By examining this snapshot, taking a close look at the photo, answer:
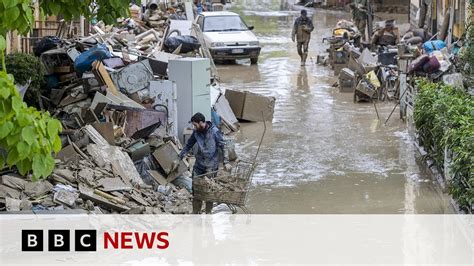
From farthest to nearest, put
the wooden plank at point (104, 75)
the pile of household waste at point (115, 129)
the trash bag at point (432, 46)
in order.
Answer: the trash bag at point (432, 46), the wooden plank at point (104, 75), the pile of household waste at point (115, 129)

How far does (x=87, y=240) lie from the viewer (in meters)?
11.2

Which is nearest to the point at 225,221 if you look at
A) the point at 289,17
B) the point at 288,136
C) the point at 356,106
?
the point at 288,136

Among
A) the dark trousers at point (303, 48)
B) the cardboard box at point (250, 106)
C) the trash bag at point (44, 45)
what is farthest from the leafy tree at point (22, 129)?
the dark trousers at point (303, 48)

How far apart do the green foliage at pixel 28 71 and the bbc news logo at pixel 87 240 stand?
5.11 meters

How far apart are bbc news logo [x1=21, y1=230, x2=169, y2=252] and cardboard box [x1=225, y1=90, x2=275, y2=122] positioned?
28.7ft

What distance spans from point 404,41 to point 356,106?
6589mm

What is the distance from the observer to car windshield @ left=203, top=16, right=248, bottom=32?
106 ft

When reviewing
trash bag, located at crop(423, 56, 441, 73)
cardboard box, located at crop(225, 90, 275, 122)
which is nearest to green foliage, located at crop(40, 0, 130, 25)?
cardboard box, located at crop(225, 90, 275, 122)

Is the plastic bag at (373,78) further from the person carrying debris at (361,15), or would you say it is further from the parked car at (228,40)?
the person carrying debris at (361,15)

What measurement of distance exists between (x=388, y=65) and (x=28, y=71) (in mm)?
10952

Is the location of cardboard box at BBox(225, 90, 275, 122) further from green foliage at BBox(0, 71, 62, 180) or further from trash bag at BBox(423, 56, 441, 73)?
green foliage at BBox(0, 71, 62, 180)

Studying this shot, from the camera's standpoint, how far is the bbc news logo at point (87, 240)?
10.9 m

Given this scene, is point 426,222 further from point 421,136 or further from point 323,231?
point 421,136

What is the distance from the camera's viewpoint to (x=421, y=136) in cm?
1630
